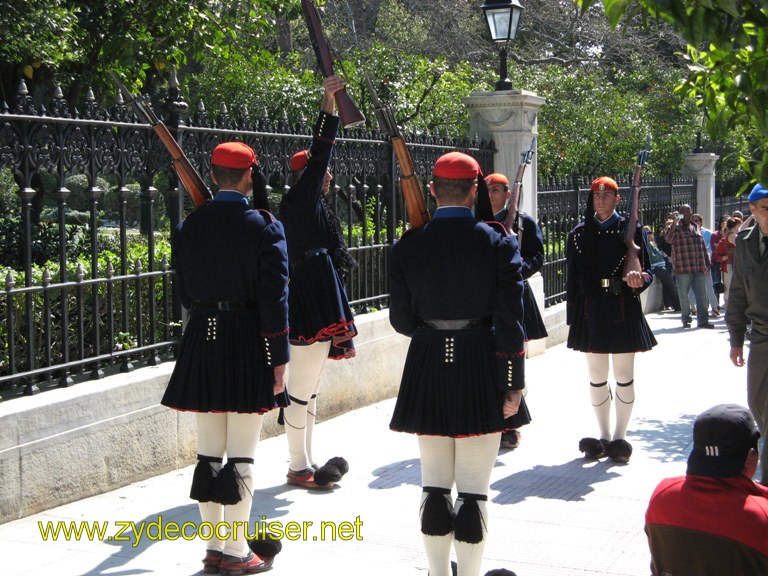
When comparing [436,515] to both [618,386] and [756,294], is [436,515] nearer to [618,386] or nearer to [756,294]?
[756,294]

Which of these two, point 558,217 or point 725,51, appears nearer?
point 725,51

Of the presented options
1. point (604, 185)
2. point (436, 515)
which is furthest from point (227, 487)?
point (604, 185)

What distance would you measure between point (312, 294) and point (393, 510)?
4.49 feet

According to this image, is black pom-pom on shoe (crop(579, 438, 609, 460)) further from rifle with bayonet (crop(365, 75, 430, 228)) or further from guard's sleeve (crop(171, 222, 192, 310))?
guard's sleeve (crop(171, 222, 192, 310))

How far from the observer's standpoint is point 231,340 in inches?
195

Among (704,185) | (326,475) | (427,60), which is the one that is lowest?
(326,475)

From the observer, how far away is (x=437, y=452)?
4.61 m

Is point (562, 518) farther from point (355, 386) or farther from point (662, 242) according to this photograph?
point (662, 242)

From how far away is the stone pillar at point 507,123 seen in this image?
11258mm

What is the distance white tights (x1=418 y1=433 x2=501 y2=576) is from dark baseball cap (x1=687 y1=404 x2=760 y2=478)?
1.55 meters

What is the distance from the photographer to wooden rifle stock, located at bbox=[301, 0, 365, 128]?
5.61 metres

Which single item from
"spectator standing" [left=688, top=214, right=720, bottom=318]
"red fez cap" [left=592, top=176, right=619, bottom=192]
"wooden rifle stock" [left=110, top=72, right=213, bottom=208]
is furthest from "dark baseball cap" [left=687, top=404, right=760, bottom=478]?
"spectator standing" [left=688, top=214, right=720, bottom=318]

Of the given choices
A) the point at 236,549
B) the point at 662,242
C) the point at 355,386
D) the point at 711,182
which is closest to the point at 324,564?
the point at 236,549

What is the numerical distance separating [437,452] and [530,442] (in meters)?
3.41
